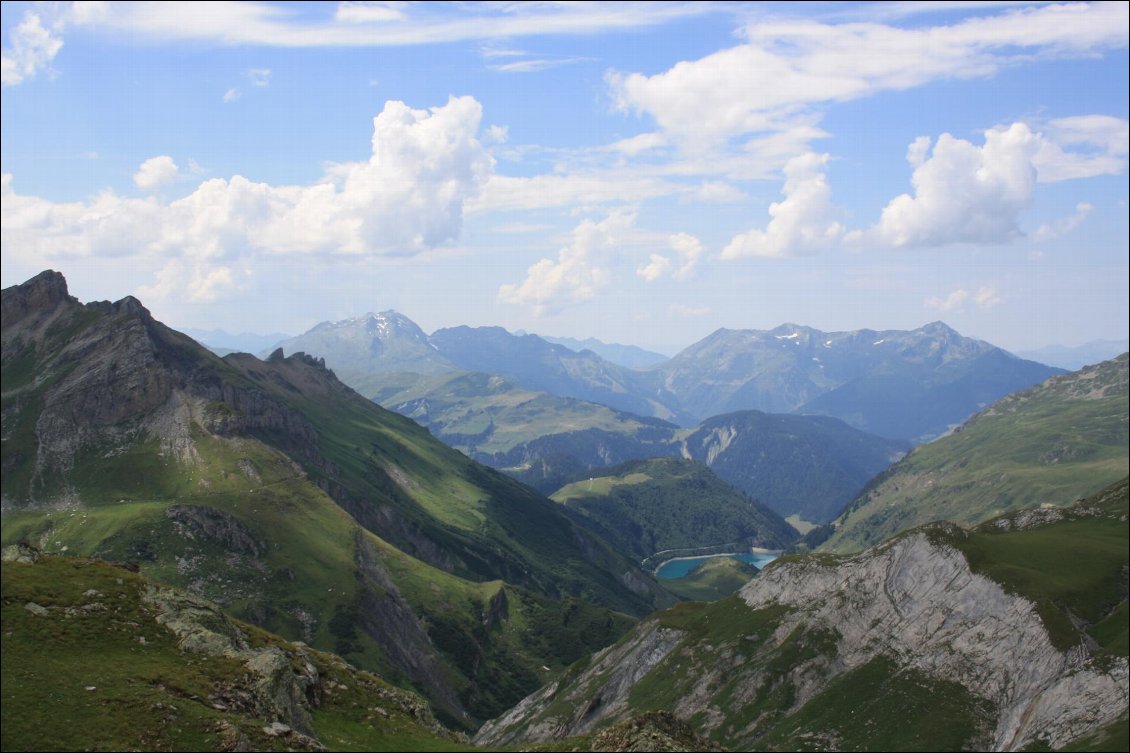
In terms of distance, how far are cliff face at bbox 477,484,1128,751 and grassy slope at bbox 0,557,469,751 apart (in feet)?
294

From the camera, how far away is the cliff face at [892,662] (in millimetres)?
121438

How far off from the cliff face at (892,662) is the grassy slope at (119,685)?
89464 millimetres

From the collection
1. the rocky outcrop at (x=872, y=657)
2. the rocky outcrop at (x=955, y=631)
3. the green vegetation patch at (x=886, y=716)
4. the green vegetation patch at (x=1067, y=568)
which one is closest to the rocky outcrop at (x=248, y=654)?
the rocky outcrop at (x=872, y=657)

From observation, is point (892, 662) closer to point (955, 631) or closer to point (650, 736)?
point (955, 631)

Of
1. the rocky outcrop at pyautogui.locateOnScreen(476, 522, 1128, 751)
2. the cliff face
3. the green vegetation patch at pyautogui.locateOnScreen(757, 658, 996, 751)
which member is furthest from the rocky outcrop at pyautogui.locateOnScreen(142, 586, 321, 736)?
the cliff face

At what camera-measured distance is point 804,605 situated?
17738cm

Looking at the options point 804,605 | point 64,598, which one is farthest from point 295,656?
point 804,605

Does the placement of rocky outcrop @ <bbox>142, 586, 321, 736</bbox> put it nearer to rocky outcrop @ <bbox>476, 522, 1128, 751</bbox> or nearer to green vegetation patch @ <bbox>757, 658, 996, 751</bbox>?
rocky outcrop @ <bbox>476, 522, 1128, 751</bbox>

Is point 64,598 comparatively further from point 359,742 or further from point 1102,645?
point 1102,645

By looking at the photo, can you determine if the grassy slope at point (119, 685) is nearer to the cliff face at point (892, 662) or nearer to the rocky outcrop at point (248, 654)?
the rocky outcrop at point (248, 654)

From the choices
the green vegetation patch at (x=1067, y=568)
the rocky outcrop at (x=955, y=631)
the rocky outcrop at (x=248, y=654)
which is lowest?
the rocky outcrop at (x=955, y=631)

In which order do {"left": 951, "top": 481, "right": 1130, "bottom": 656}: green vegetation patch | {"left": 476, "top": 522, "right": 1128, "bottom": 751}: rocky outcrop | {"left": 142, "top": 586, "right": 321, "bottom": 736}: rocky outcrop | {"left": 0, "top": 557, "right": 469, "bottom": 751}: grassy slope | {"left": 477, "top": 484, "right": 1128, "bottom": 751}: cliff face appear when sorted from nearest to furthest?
{"left": 0, "top": 557, "right": 469, "bottom": 751}: grassy slope < {"left": 142, "top": 586, "right": 321, "bottom": 736}: rocky outcrop < {"left": 476, "top": 522, "right": 1128, "bottom": 751}: rocky outcrop < {"left": 477, "top": 484, "right": 1128, "bottom": 751}: cliff face < {"left": 951, "top": 481, "right": 1130, "bottom": 656}: green vegetation patch

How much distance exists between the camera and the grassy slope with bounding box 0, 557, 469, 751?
4906cm

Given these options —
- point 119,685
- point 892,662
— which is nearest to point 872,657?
point 892,662
